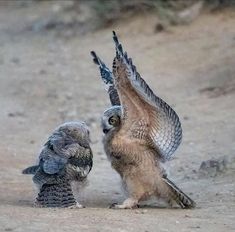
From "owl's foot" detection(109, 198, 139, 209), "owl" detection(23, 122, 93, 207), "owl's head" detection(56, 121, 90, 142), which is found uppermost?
"owl's head" detection(56, 121, 90, 142)

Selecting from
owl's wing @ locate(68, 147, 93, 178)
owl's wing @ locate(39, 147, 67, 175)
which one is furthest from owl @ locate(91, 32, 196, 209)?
owl's wing @ locate(39, 147, 67, 175)

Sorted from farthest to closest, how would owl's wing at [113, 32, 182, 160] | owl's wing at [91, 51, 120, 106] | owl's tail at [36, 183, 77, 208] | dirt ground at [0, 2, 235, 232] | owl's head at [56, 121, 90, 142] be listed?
owl's wing at [91, 51, 120, 106], owl's head at [56, 121, 90, 142], owl's tail at [36, 183, 77, 208], owl's wing at [113, 32, 182, 160], dirt ground at [0, 2, 235, 232]

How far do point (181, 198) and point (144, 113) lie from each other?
27.1 inches

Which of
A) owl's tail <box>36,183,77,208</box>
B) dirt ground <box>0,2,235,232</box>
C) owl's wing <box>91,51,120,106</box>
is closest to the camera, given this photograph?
dirt ground <box>0,2,235,232</box>

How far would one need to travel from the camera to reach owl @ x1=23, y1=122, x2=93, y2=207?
23.3 ft

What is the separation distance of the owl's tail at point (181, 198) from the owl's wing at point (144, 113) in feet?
0.79

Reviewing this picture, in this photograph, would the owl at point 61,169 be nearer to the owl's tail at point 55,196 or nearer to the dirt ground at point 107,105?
the owl's tail at point 55,196

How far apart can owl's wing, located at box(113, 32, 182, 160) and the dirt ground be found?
0.52 metres

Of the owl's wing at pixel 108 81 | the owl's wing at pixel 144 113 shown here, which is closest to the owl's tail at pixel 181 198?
the owl's wing at pixel 144 113

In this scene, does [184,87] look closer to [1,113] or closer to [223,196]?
[1,113]

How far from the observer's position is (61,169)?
23.4 feet

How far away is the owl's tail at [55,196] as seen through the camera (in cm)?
708

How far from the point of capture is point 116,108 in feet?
23.7

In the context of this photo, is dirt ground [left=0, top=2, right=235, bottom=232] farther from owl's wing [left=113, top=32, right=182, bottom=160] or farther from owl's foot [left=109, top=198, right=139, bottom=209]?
owl's wing [left=113, top=32, right=182, bottom=160]
